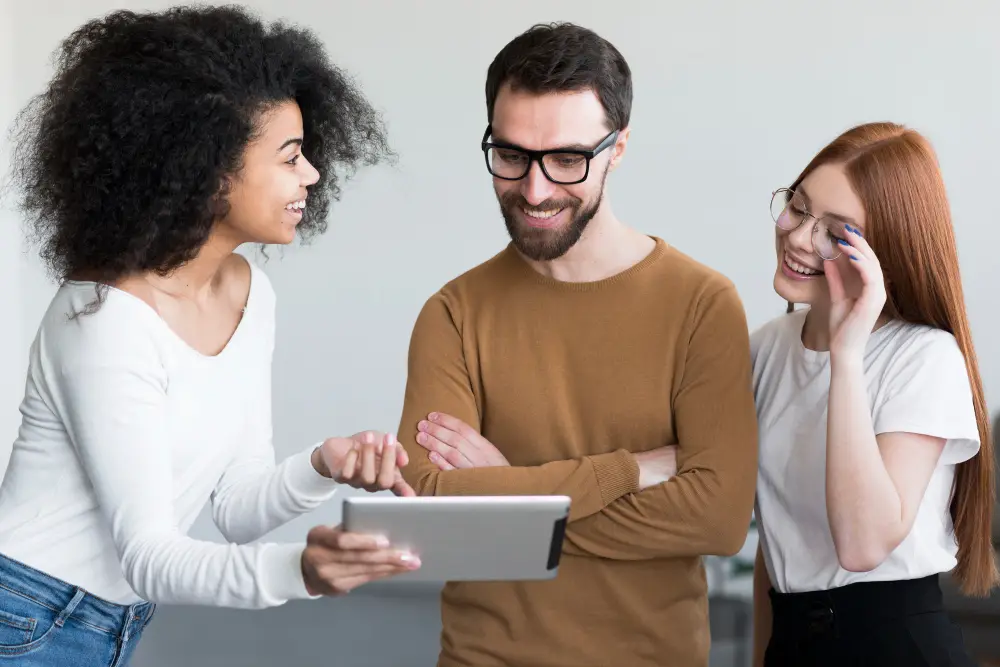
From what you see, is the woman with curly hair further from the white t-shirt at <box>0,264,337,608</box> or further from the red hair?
the red hair

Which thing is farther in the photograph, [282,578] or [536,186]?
[536,186]

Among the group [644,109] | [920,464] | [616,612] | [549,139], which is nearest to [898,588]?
[920,464]

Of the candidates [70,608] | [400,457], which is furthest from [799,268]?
[70,608]

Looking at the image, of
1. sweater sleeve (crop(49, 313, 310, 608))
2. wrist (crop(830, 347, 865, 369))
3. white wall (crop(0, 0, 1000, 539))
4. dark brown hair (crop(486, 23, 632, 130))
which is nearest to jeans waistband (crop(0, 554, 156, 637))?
sweater sleeve (crop(49, 313, 310, 608))

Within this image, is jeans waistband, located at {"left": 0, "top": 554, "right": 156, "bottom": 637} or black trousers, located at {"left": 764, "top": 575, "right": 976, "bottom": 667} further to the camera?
black trousers, located at {"left": 764, "top": 575, "right": 976, "bottom": 667}

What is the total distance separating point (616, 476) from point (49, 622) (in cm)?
90

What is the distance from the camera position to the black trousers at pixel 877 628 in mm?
1776

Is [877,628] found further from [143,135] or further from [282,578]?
[143,135]

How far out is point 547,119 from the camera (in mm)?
1932

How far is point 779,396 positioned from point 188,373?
978mm

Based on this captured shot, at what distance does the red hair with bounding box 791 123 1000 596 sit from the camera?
181 centimetres

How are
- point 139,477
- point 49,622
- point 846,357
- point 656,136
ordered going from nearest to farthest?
point 139,477
point 49,622
point 846,357
point 656,136

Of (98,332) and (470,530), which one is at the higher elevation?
(98,332)

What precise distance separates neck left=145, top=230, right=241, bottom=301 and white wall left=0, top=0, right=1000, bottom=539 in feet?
7.43
